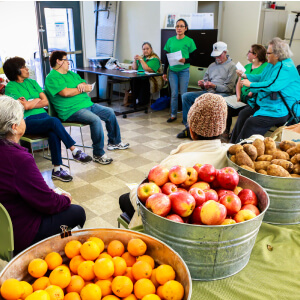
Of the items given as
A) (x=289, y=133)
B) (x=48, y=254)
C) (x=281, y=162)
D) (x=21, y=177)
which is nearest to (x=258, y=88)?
(x=289, y=133)

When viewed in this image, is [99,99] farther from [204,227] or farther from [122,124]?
[204,227]

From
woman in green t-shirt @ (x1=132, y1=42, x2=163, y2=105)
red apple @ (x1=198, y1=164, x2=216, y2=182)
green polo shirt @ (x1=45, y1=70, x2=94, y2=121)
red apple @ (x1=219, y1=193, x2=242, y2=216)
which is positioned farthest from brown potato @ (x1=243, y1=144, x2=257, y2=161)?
woman in green t-shirt @ (x1=132, y1=42, x2=163, y2=105)

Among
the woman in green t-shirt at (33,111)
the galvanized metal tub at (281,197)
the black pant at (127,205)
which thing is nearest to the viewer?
the galvanized metal tub at (281,197)

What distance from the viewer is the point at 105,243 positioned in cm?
101

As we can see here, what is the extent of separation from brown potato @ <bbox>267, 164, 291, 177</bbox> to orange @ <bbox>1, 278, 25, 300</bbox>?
3.19ft

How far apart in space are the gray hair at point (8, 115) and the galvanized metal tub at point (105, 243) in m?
0.87

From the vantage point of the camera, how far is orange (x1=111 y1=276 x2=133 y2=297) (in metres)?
0.83

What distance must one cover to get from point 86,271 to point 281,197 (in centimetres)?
77

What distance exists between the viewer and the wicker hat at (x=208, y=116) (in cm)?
153

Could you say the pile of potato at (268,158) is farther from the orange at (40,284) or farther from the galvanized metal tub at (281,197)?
the orange at (40,284)

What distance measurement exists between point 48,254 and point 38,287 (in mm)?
100

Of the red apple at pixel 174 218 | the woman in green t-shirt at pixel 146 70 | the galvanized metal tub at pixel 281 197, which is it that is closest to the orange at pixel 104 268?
the red apple at pixel 174 218

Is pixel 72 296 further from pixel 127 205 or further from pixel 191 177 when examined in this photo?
pixel 127 205

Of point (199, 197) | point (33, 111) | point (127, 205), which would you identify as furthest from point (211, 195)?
point (33, 111)
